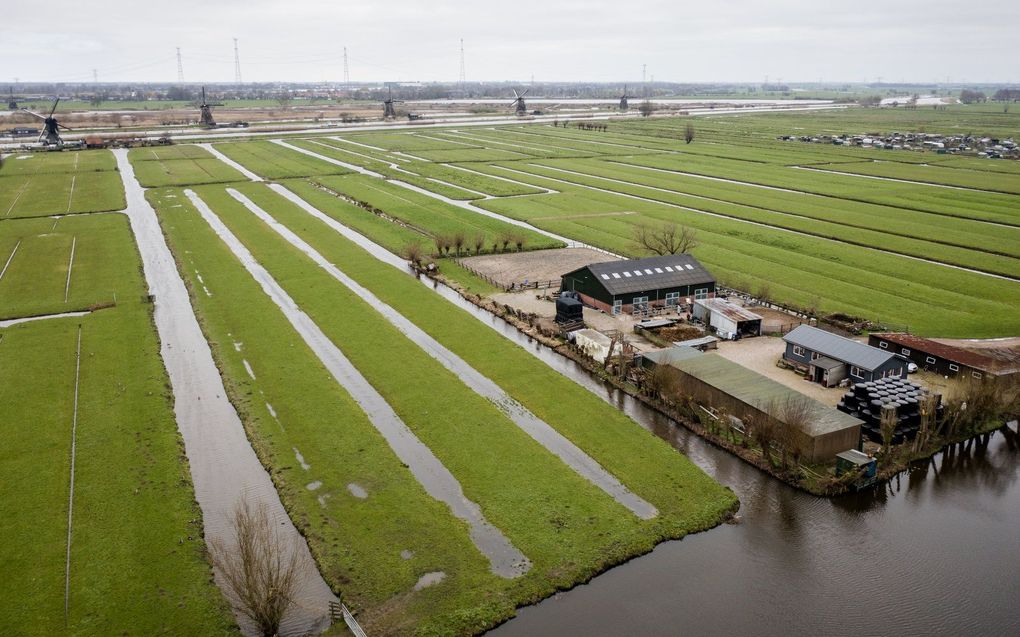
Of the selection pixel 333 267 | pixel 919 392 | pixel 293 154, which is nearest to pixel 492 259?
pixel 333 267

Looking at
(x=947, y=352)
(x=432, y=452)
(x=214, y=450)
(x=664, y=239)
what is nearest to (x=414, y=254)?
(x=664, y=239)

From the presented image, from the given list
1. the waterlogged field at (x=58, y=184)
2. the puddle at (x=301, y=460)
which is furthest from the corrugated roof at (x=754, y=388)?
the waterlogged field at (x=58, y=184)

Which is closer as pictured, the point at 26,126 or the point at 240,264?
the point at 240,264

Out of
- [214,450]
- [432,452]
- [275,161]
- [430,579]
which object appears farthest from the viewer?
[275,161]

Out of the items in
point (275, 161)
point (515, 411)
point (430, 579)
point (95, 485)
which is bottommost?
point (430, 579)

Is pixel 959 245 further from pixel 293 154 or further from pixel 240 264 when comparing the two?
pixel 293 154

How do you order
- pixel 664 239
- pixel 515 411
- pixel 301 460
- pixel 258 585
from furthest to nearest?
pixel 664 239
pixel 515 411
pixel 301 460
pixel 258 585

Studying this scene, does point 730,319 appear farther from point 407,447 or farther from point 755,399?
point 407,447
